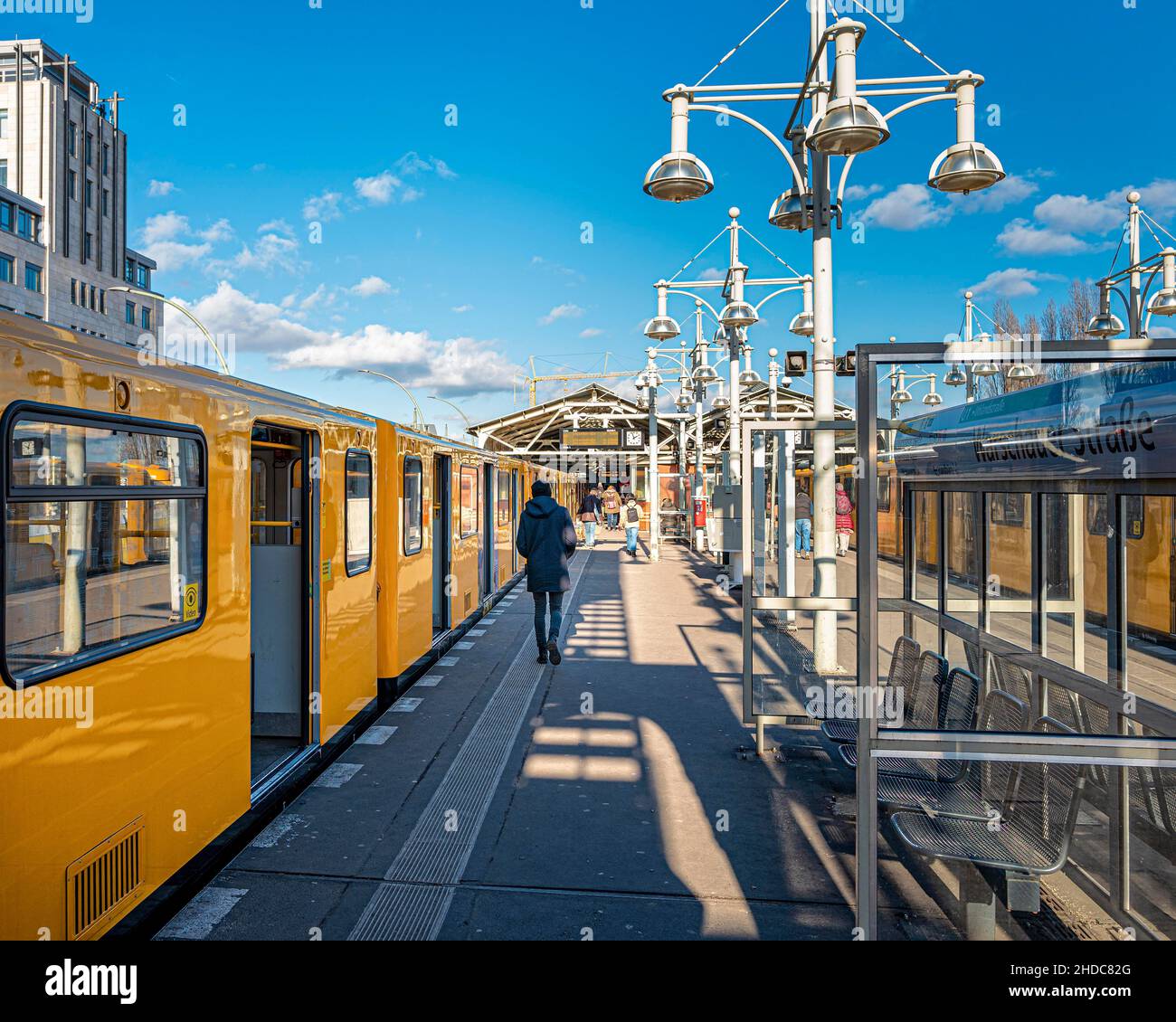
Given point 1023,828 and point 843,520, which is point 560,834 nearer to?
point 1023,828

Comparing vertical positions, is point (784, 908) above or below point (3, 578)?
below

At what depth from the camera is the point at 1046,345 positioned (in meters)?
2.84

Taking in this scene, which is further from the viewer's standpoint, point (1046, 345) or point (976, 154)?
point (976, 154)

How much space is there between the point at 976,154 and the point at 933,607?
3.39m

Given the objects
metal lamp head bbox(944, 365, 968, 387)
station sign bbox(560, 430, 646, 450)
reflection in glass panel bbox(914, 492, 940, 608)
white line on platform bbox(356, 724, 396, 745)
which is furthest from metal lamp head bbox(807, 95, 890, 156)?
station sign bbox(560, 430, 646, 450)

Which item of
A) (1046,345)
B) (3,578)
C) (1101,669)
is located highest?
(1046,345)

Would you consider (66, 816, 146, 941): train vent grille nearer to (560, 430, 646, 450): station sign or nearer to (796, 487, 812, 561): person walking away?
(796, 487, 812, 561): person walking away

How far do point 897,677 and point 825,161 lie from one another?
14.9 ft

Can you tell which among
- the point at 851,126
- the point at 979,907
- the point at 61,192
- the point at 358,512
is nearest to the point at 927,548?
the point at 851,126

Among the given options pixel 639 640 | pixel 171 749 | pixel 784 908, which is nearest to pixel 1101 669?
pixel 784 908

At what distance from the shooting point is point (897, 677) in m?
5.57

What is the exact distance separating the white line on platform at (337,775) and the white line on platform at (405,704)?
1.35 metres

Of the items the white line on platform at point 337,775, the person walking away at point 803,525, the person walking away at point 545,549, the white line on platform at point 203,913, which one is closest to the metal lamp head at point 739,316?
the person walking away at point 803,525

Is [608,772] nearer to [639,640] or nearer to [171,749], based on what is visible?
[171,749]
